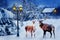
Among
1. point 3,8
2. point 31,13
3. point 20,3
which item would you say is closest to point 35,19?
point 31,13

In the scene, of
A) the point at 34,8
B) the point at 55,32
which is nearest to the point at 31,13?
the point at 34,8

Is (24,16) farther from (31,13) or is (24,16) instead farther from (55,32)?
(55,32)

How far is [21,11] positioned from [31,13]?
12cm

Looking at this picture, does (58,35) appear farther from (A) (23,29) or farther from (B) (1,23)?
(B) (1,23)

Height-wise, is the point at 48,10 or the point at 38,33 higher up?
the point at 48,10

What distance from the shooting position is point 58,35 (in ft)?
7.27

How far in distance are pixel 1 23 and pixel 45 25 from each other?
52 cm

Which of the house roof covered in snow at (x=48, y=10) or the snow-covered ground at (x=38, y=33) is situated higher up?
the house roof covered in snow at (x=48, y=10)

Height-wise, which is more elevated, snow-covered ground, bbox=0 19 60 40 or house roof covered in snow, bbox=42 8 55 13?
house roof covered in snow, bbox=42 8 55 13

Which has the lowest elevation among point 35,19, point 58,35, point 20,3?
point 58,35

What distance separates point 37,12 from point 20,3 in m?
0.23

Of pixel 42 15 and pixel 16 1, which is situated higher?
pixel 16 1

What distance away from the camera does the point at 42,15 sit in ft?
7.38

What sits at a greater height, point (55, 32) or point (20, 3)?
point (20, 3)
